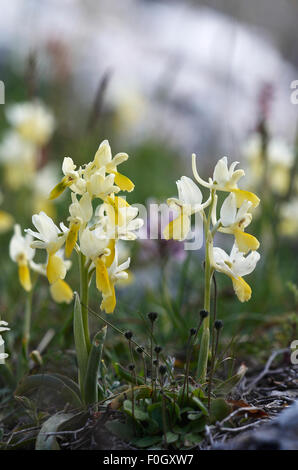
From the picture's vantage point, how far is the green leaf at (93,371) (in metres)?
1.30

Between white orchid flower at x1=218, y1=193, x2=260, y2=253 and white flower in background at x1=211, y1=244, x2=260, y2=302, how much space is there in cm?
5

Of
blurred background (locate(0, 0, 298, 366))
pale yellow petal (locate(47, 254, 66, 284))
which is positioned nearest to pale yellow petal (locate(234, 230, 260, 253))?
pale yellow petal (locate(47, 254, 66, 284))

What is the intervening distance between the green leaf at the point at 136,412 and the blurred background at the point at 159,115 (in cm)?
64

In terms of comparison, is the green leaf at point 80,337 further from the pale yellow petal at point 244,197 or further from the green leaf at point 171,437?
the pale yellow petal at point 244,197

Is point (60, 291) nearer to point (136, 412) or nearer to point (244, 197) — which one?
point (136, 412)

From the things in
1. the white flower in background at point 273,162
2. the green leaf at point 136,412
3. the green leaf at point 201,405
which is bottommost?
the green leaf at point 136,412

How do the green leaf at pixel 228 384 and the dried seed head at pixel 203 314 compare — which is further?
the green leaf at pixel 228 384

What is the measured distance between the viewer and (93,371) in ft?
4.31

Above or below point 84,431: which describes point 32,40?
above

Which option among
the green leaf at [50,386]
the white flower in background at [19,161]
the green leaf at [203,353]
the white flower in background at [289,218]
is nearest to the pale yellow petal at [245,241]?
the green leaf at [203,353]

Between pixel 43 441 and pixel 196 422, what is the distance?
1.14ft

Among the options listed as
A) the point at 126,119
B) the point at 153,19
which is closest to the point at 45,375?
the point at 126,119

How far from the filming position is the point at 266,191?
2949mm
